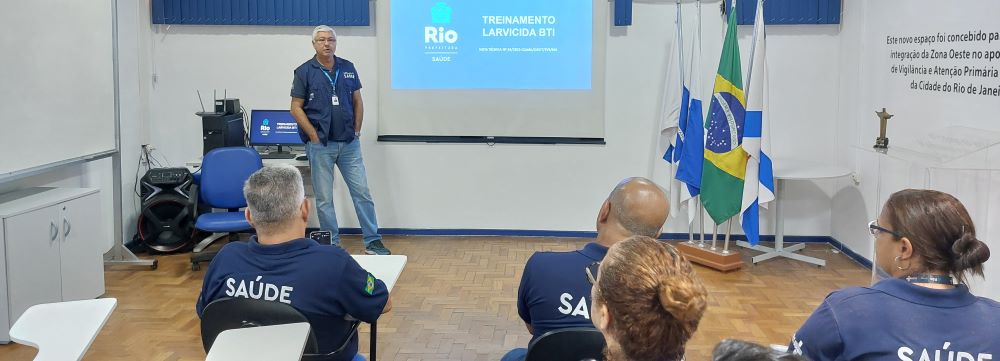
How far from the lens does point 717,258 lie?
5980mm

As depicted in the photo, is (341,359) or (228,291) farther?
(341,359)

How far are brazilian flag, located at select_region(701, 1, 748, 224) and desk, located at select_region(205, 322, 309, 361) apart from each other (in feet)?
14.3

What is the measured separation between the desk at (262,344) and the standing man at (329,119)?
3949mm

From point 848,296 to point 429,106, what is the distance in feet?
17.1

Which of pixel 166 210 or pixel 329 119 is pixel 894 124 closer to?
Result: pixel 329 119

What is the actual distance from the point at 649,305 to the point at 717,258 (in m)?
4.65

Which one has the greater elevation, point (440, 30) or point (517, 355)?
point (440, 30)

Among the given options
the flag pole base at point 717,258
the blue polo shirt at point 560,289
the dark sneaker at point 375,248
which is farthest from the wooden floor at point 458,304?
the blue polo shirt at point 560,289

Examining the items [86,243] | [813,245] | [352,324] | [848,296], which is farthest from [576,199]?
[848,296]

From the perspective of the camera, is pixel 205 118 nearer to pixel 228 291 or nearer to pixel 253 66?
pixel 253 66

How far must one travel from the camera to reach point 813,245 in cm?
683

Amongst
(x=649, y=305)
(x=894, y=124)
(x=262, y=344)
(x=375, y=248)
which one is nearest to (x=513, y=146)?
(x=375, y=248)

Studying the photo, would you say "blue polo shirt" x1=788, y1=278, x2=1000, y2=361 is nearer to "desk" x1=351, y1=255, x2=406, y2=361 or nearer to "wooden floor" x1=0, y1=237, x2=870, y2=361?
"desk" x1=351, y1=255, x2=406, y2=361

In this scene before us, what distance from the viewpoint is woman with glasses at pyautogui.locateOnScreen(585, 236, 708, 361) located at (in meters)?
1.52
